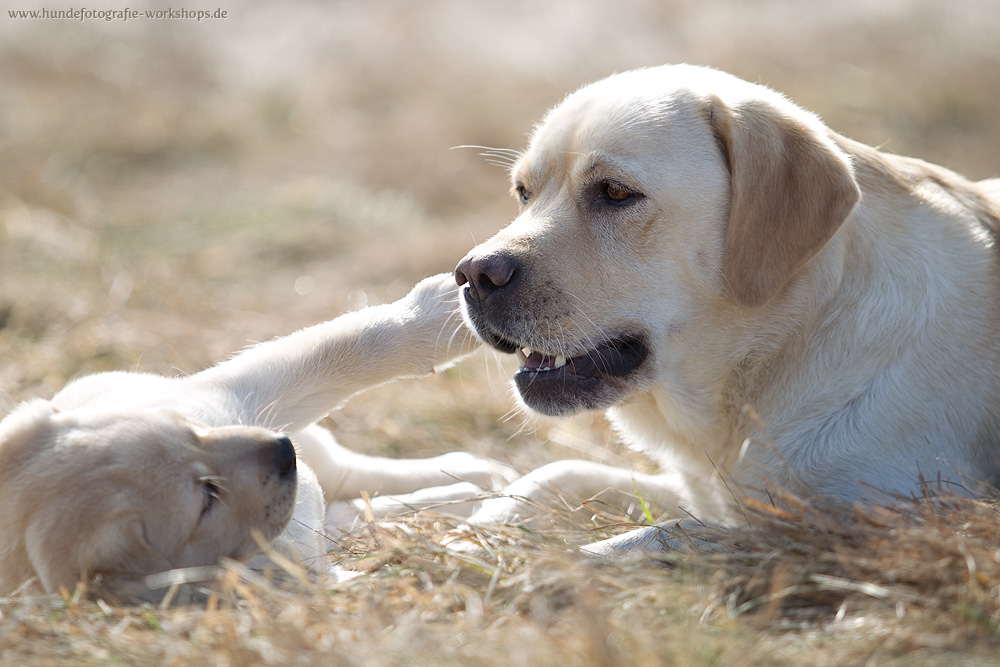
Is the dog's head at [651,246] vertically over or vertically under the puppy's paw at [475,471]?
over

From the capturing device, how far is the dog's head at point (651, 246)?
2922 millimetres

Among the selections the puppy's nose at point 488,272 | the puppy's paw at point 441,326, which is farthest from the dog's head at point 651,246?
the puppy's paw at point 441,326

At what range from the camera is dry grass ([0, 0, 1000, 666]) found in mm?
2166

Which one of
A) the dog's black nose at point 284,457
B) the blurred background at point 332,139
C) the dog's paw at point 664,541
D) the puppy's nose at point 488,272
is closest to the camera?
the dog's paw at point 664,541

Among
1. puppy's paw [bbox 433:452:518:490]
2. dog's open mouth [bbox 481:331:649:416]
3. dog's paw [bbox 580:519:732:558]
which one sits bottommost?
puppy's paw [bbox 433:452:518:490]

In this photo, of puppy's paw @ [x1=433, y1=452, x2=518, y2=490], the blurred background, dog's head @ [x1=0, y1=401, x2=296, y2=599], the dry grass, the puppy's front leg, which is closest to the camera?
the dry grass

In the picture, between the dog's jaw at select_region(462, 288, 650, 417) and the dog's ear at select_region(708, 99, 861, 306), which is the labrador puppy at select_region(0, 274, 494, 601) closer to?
the dog's jaw at select_region(462, 288, 650, 417)

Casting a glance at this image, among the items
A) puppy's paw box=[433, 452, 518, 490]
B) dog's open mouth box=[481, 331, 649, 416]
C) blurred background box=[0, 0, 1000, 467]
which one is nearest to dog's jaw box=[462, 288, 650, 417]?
dog's open mouth box=[481, 331, 649, 416]

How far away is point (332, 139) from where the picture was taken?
1005 cm

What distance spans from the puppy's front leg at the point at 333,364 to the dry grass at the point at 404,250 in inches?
21.0

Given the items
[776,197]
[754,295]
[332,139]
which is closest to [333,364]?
[754,295]

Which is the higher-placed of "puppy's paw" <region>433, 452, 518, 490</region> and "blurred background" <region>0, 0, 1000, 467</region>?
"blurred background" <region>0, 0, 1000, 467</region>

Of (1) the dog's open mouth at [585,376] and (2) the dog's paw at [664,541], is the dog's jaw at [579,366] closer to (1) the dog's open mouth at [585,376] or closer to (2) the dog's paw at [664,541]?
(1) the dog's open mouth at [585,376]

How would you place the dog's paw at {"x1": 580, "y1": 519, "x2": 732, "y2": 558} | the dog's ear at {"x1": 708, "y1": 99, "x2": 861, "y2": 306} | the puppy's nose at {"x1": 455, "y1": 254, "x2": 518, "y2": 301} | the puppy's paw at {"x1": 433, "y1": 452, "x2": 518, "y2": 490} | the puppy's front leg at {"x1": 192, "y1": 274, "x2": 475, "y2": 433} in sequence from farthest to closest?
the puppy's paw at {"x1": 433, "y1": 452, "x2": 518, "y2": 490}, the puppy's front leg at {"x1": 192, "y1": 274, "x2": 475, "y2": 433}, the puppy's nose at {"x1": 455, "y1": 254, "x2": 518, "y2": 301}, the dog's ear at {"x1": 708, "y1": 99, "x2": 861, "y2": 306}, the dog's paw at {"x1": 580, "y1": 519, "x2": 732, "y2": 558}
